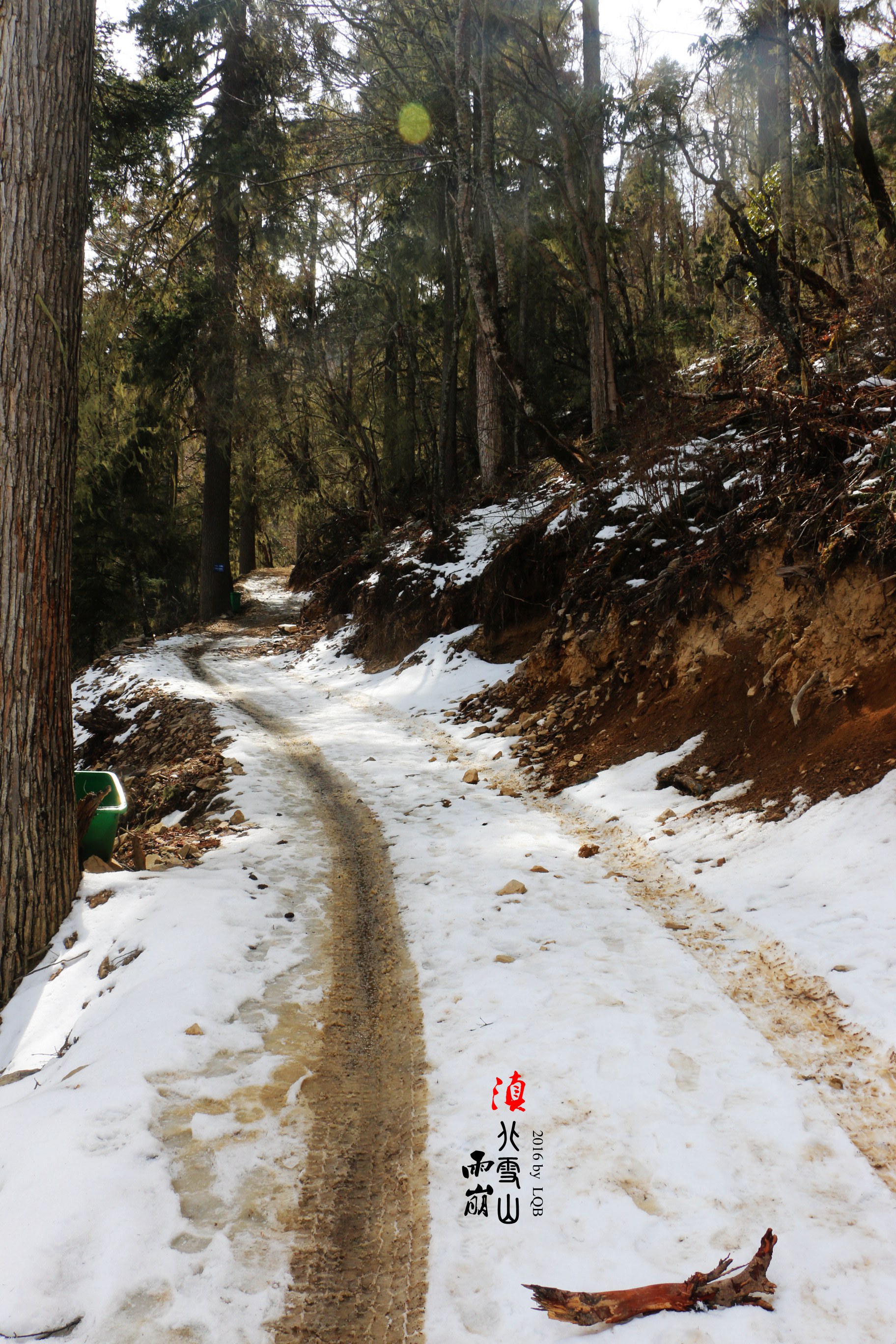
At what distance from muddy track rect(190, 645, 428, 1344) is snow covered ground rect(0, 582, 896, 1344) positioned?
0.07 metres

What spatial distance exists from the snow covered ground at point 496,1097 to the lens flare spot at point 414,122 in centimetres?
1354

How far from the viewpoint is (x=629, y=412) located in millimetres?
13359

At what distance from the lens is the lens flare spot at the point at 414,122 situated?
43.6ft

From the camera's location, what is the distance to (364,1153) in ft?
9.24

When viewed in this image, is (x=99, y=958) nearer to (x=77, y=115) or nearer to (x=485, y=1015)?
(x=485, y=1015)

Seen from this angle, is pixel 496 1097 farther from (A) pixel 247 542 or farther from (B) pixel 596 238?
(A) pixel 247 542

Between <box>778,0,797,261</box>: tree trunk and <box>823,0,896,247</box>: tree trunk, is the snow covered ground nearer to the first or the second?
<box>778,0,797,261</box>: tree trunk

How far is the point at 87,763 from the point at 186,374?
12.2 meters

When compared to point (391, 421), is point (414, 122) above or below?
above

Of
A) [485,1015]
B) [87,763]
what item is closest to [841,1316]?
[485,1015]

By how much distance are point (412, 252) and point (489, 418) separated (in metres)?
4.55

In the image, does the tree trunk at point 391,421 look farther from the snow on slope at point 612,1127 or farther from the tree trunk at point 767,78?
the snow on slope at point 612,1127

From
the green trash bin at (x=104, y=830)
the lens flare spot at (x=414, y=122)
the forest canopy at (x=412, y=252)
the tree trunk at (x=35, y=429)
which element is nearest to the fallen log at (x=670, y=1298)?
the tree trunk at (x=35, y=429)

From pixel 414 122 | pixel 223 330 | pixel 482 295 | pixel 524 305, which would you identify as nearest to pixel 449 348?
pixel 524 305
